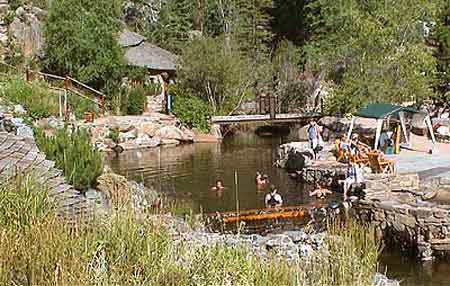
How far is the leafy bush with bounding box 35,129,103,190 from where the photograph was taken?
11.1 m

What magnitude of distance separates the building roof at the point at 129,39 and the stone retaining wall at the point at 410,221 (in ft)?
65.4

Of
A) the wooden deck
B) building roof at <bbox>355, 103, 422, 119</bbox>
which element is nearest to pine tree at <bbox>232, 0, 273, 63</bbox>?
the wooden deck

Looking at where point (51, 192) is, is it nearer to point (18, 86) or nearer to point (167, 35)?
point (18, 86)

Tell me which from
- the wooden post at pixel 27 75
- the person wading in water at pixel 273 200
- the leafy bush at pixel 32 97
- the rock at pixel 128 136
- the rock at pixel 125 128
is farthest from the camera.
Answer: the wooden post at pixel 27 75

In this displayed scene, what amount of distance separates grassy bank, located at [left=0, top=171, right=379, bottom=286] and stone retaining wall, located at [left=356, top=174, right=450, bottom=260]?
5.96 metres

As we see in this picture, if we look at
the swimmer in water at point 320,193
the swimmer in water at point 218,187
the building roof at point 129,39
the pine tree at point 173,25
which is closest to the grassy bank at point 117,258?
the swimmer in water at point 320,193

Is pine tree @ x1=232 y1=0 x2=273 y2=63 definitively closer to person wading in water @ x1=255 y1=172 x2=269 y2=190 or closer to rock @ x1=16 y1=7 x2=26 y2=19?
rock @ x1=16 y1=7 x2=26 y2=19

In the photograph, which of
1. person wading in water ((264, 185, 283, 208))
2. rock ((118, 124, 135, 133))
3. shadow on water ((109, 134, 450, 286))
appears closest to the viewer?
shadow on water ((109, 134, 450, 286))

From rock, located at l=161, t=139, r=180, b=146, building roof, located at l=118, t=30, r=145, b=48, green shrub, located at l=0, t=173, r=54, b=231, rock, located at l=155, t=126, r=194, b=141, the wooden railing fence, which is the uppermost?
building roof, located at l=118, t=30, r=145, b=48

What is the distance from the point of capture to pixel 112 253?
540 centimetres

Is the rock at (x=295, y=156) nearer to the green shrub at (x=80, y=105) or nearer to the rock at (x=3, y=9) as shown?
the green shrub at (x=80, y=105)

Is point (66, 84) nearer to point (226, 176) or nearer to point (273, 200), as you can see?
point (226, 176)

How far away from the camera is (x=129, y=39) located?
32.6 meters

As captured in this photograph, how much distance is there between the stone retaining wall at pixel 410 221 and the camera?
1177cm
